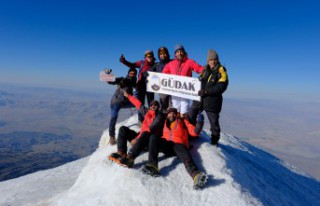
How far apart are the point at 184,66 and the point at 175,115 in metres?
3.15

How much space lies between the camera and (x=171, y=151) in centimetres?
814

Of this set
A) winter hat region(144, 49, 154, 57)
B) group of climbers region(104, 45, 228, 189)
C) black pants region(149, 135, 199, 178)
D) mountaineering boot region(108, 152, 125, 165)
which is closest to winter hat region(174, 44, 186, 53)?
Answer: group of climbers region(104, 45, 228, 189)

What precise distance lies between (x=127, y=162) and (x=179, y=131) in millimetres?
2128

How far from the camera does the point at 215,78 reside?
8812 mm

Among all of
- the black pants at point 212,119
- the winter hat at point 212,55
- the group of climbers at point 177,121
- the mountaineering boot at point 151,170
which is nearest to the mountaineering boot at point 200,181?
the group of climbers at point 177,121

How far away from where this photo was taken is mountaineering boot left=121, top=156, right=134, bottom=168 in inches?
299

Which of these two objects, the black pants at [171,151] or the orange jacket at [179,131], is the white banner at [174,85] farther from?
the black pants at [171,151]

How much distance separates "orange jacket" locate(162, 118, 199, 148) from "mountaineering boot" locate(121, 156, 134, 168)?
1.53 metres

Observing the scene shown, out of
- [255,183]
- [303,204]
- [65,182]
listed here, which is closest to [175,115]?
[255,183]

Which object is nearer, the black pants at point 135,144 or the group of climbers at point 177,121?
Result: the group of climbers at point 177,121

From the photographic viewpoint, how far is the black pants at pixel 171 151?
7.07m

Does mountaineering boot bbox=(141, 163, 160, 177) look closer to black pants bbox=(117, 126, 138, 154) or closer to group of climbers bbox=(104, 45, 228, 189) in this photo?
group of climbers bbox=(104, 45, 228, 189)

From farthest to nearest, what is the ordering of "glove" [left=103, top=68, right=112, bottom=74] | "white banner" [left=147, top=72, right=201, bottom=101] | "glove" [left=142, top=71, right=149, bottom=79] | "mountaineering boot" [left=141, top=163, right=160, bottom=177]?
"glove" [left=142, top=71, right=149, bottom=79] → "white banner" [left=147, top=72, right=201, bottom=101] → "glove" [left=103, top=68, right=112, bottom=74] → "mountaineering boot" [left=141, top=163, right=160, bottom=177]

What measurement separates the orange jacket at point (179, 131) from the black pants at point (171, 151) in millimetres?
270
